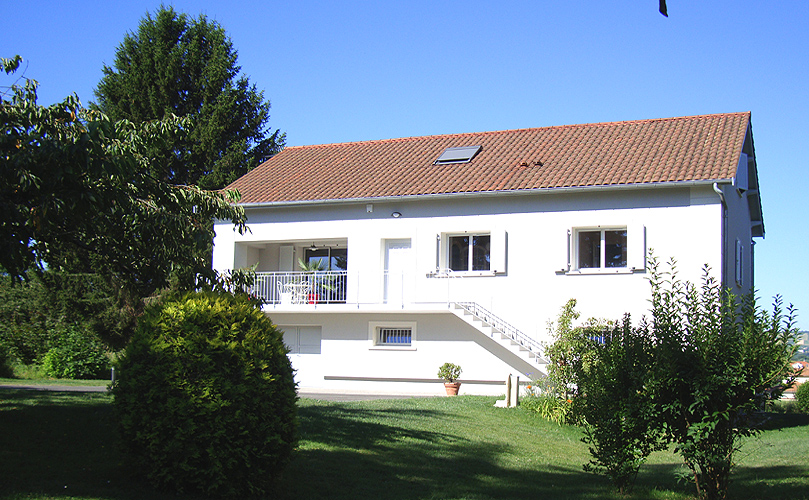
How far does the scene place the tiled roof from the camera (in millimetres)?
19891

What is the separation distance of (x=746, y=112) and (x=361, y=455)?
17.9 m

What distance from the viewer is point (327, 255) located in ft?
83.1

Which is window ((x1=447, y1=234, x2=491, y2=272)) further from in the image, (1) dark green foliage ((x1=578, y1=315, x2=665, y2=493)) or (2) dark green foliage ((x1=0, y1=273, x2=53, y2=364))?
(2) dark green foliage ((x1=0, y1=273, x2=53, y2=364))

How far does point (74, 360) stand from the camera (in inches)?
892

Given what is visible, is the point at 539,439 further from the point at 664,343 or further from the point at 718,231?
the point at 718,231

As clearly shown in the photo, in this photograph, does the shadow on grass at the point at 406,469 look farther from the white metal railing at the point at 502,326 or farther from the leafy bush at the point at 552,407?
the white metal railing at the point at 502,326

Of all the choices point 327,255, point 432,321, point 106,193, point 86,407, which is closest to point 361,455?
point 86,407

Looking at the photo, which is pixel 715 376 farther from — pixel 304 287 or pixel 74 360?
pixel 74 360

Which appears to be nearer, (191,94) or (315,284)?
(315,284)

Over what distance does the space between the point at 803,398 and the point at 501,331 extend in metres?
9.31

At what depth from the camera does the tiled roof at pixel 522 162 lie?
1989cm

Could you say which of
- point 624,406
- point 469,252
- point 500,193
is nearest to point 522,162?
point 500,193

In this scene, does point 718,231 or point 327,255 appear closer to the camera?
point 718,231

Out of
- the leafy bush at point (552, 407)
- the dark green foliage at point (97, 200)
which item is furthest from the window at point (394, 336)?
the dark green foliage at point (97, 200)
